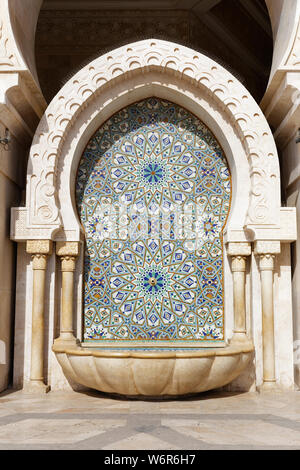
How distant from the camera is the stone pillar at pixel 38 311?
5059 mm

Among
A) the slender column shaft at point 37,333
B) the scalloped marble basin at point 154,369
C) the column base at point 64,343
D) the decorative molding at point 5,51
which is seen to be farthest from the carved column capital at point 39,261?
the decorative molding at point 5,51

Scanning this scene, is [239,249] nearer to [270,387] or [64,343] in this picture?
[270,387]

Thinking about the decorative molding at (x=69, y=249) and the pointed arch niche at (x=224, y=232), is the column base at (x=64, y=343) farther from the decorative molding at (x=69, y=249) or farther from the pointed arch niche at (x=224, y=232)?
the decorative molding at (x=69, y=249)

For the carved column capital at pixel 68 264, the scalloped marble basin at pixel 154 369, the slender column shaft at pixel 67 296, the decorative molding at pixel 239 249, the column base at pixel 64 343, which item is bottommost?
the scalloped marble basin at pixel 154 369

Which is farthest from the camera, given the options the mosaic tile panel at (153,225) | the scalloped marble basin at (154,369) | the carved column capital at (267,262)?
the mosaic tile panel at (153,225)

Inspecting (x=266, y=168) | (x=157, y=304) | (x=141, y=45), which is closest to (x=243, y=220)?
(x=266, y=168)

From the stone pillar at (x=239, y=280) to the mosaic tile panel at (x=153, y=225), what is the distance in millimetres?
238

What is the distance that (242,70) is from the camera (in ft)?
23.9

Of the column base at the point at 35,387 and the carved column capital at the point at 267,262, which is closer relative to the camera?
the column base at the point at 35,387

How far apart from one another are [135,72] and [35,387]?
3.63 meters

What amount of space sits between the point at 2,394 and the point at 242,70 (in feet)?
18.4

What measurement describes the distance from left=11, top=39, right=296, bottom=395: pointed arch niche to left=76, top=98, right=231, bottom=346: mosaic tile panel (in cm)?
17
